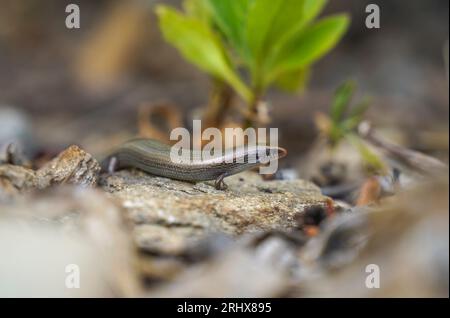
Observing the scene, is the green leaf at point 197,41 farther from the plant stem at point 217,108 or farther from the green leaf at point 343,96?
the green leaf at point 343,96

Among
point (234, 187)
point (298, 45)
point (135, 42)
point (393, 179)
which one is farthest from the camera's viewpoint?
point (135, 42)

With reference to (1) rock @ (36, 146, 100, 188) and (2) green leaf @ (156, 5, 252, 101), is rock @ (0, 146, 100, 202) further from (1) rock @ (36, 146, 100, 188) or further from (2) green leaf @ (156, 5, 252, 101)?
(2) green leaf @ (156, 5, 252, 101)

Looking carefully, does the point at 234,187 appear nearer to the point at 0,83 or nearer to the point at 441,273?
the point at 441,273

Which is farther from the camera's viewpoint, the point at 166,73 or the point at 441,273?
the point at 166,73

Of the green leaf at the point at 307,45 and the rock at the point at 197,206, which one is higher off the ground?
the green leaf at the point at 307,45

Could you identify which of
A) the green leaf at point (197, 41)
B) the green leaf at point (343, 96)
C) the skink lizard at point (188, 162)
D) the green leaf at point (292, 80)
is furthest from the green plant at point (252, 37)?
the skink lizard at point (188, 162)

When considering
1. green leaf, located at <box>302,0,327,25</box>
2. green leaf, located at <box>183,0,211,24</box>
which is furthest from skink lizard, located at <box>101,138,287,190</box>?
green leaf, located at <box>183,0,211,24</box>
